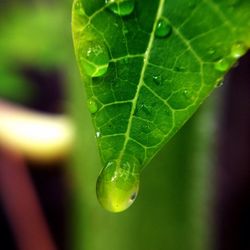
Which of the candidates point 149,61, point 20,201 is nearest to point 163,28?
point 149,61

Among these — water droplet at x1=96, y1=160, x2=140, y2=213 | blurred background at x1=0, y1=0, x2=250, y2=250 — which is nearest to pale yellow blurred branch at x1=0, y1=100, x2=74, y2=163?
blurred background at x1=0, y1=0, x2=250, y2=250

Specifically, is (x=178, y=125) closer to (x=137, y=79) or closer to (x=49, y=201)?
(x=137, y=79)

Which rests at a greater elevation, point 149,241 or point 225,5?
point 149,241

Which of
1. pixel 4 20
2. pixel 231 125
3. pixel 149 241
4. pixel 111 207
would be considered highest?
pixel 4 20

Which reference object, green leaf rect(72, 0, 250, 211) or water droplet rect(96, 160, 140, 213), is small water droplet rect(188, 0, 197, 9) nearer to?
green leaf rect(72, 0, 250, 211)

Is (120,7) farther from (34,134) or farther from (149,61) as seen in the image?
(34,134)

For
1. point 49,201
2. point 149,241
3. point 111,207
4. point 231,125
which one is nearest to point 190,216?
point 149,241
